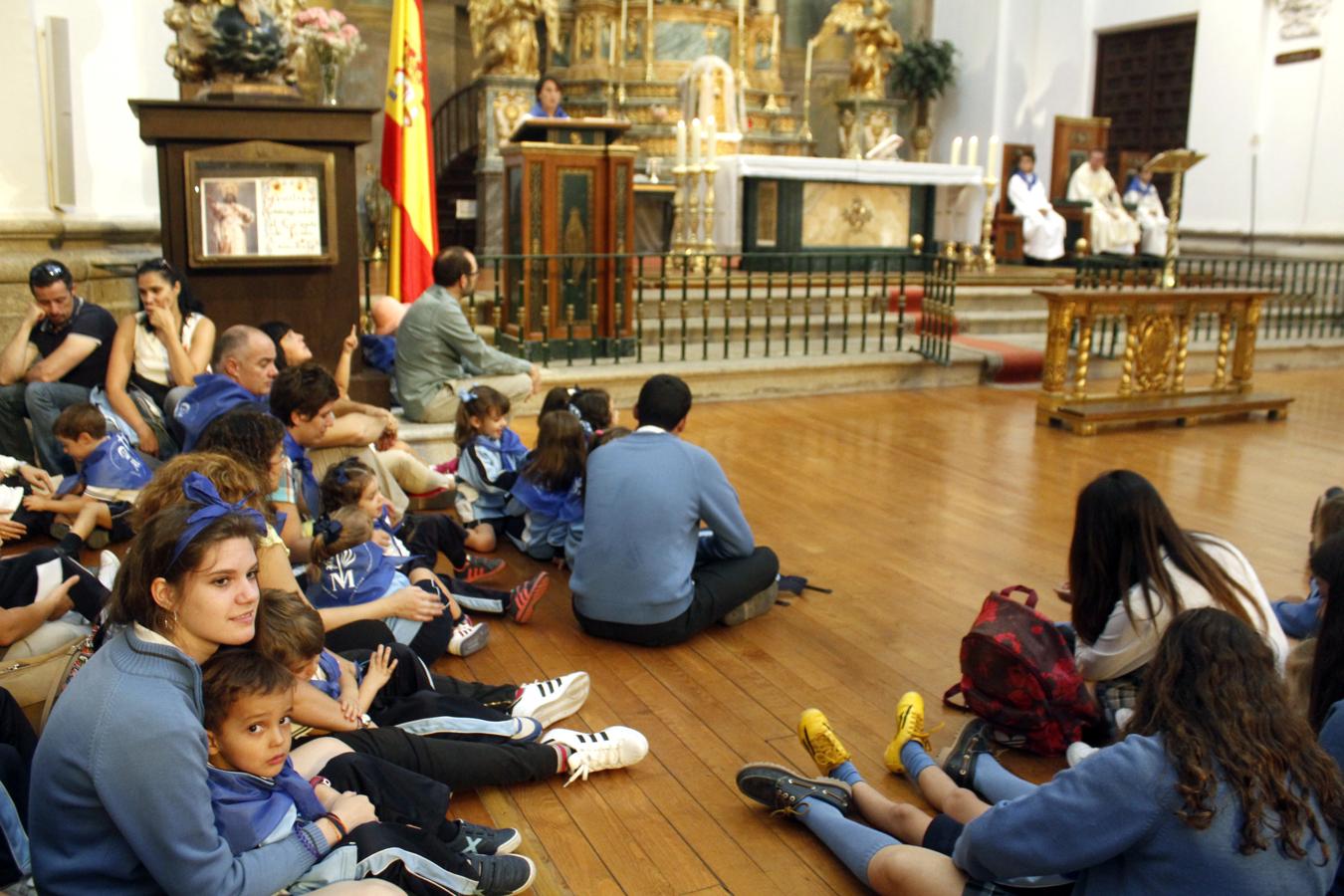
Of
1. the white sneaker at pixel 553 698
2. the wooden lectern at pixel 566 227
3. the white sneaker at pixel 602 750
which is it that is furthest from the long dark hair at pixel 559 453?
the wooden lectern at pixel 566 227

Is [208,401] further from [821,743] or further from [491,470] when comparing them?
[821,743]

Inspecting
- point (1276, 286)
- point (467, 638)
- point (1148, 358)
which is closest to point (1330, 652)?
point (467, 638)

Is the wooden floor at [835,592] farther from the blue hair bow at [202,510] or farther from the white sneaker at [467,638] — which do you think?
the blue hair bow at [202,510]

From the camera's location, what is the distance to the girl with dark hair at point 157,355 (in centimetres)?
509

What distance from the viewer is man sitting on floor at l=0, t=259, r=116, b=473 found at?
5.14 metres

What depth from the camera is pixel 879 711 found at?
3537mm

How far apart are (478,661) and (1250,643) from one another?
2516mm

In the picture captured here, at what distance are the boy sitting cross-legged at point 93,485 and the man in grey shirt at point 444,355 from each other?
1837 mm

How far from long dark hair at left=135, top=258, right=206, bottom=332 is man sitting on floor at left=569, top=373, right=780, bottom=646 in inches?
94.2

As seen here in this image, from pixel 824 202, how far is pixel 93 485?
298 inches

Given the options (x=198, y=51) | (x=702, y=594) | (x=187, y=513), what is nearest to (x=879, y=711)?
(x=702, y=594)

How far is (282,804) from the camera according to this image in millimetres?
2211

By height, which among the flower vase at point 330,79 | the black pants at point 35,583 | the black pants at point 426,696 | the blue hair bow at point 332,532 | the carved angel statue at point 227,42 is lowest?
the black pants at point 426,696

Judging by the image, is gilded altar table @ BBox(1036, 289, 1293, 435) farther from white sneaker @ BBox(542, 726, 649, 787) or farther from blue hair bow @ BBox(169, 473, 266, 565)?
blue hair bow @ BBox(169, 473, 266, 565)
